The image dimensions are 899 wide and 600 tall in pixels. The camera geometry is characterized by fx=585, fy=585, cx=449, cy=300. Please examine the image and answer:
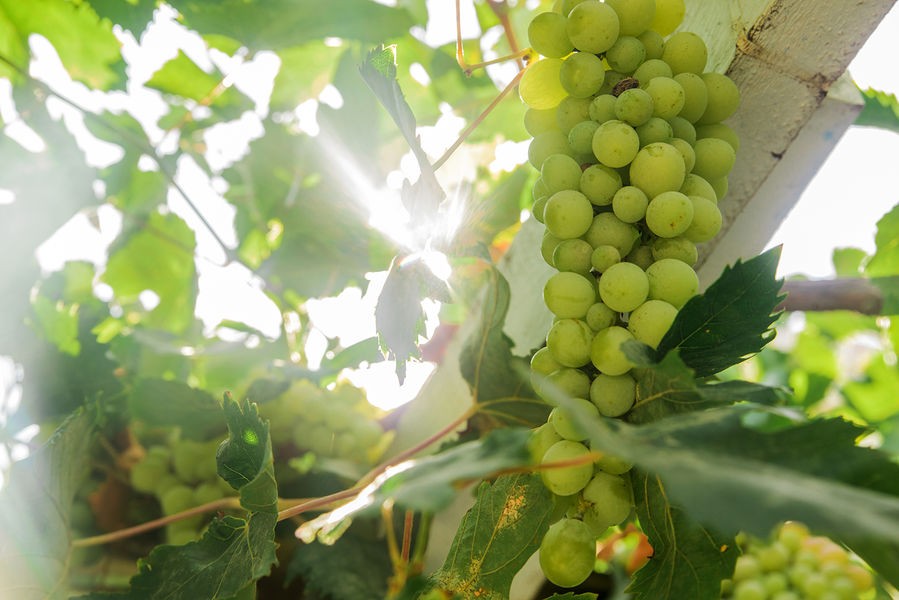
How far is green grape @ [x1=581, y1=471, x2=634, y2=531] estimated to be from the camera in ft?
0.94

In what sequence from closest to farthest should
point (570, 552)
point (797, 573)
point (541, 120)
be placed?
point (570, 552) < point (541, 120) < point (797, 573)

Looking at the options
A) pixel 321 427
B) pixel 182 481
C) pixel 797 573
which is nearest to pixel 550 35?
pixel 321 427

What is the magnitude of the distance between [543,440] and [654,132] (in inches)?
6.8

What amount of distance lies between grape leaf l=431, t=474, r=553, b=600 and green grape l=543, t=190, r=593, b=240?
0.14 metres

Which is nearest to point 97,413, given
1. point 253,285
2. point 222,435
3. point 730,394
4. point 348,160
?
point 222,435

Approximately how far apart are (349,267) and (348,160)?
137 millimetres

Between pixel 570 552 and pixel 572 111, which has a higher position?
pixel 572 111

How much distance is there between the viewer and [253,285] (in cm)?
77

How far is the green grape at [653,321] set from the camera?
0.28 m

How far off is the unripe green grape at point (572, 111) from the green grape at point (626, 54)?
0.08 feet

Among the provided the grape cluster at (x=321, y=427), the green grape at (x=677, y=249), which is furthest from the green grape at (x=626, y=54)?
the grape cluster at (x=321, y=427)

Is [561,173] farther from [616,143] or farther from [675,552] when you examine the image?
[675,552]

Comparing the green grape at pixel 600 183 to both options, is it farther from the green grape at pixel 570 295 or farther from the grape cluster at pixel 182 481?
the grape cluster at pixel 182 481

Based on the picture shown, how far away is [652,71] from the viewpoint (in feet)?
1.09
